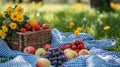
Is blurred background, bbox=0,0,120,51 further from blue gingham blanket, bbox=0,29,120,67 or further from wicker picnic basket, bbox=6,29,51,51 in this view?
wicker picnic basket, bbox=6,29,51,51

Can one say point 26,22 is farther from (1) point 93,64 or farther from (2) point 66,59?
(1) point 93,64

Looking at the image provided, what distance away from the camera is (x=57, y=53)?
5566mm

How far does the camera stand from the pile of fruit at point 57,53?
543 cm

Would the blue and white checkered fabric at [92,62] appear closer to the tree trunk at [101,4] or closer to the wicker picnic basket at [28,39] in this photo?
the wicker picnic basket at [28,39]

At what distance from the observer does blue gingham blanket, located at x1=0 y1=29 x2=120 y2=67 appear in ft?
17.7

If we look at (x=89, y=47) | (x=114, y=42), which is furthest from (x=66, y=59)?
(x=114, y=42)

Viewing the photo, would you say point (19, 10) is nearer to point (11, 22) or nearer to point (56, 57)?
point (11, 22)

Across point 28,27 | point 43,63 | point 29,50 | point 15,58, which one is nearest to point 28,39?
point 28,27

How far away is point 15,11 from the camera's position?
22.1ft

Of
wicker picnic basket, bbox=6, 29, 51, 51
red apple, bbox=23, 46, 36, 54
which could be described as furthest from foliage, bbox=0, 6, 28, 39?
red apple, bbox=23, 46, 36, 54

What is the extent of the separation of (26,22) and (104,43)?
1.25 metres

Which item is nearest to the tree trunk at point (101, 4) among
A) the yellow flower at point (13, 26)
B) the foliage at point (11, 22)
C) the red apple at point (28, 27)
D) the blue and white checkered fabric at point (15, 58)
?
the red apple at point (28, 27)

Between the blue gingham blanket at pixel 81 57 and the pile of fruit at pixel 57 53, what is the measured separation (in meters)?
0.13

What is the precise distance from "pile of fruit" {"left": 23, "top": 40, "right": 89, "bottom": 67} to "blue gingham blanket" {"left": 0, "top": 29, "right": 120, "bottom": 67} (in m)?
0.13
